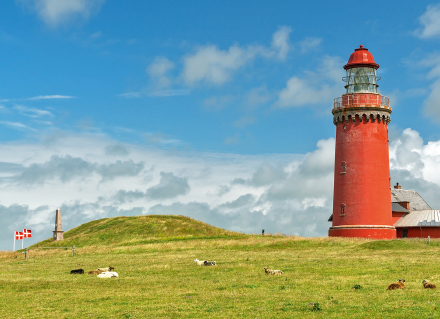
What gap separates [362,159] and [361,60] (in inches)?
406

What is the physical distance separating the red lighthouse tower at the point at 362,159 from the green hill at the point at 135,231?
70.4 ft

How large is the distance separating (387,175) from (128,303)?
39.8 m

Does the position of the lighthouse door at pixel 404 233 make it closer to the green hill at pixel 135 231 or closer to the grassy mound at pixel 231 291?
the green hill at pixel 135 231

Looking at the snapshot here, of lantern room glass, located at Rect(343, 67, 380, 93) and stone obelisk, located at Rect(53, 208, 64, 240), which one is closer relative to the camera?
lantern room glass, located at Rect(343, 67, 380, 93)

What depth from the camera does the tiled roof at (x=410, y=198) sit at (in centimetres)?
6423

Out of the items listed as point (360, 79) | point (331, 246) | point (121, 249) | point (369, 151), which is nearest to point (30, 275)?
point (121, 249)

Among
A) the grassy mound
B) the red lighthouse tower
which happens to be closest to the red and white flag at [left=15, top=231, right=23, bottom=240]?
the grassy mound

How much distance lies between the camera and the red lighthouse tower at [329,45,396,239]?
2015 inches

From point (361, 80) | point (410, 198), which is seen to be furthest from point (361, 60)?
point (410, 198)

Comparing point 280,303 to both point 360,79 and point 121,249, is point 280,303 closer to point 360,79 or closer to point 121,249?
point 121,249

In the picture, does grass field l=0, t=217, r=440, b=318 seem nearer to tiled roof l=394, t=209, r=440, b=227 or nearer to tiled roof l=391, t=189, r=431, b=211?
tiled roof l=394, t=209, r=440, b=227

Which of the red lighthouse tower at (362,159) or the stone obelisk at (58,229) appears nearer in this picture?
the red lighthouse tower at (362,159)

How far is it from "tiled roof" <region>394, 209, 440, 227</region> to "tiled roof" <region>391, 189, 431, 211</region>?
12.5 feet

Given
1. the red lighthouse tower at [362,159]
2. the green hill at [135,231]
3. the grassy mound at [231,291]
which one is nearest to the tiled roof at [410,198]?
the red lighthouse tower at [362,159]
